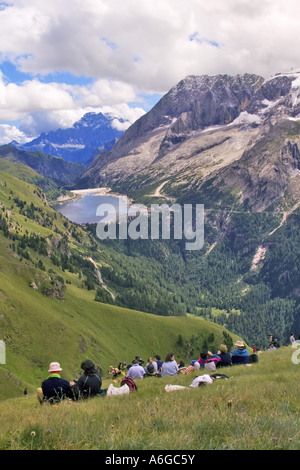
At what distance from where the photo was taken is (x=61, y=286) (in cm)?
12950

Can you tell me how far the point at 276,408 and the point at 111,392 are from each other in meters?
8.57

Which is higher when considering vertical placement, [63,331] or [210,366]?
[210,366]

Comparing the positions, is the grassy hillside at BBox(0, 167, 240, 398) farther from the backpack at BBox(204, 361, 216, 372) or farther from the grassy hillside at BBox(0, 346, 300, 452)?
the grassy hillside at BBox(0, 346, 300, 452)

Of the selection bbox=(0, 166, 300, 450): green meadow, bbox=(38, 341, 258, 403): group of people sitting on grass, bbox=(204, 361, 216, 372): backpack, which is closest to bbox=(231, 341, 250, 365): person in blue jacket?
bbox=(38, 341, 258, 403): group of people sitting on grass

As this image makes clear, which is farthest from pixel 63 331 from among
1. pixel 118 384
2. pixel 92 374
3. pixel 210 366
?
pixel 92 374

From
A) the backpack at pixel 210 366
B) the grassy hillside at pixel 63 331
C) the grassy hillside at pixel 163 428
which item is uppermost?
the grassy hillside at pixel 163 428

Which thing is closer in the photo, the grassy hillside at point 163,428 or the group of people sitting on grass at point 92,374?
the grassy hillside at point 163,428

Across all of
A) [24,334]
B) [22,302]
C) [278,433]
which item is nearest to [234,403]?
[278,433]

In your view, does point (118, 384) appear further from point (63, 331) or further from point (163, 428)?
point (63, 331)

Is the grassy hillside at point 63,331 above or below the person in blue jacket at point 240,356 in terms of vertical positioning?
below

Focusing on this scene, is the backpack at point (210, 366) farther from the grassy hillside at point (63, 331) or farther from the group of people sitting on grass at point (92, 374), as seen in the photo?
the grassy hillside at point (63, 331)

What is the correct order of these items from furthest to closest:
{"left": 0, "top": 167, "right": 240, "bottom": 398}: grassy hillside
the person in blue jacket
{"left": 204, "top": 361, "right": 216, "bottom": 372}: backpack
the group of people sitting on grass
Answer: {"left": 0, "top": 167, "right": 240, "bottom": 398}: grassy hillside, the person in blue jacket, {"left": 204, "top": 361, "right": 216, "bottom": 372}: backpack, the group of people sitting on grass

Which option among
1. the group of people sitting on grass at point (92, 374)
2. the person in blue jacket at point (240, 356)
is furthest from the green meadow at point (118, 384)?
the person in blue jacket at point (240, 356)
